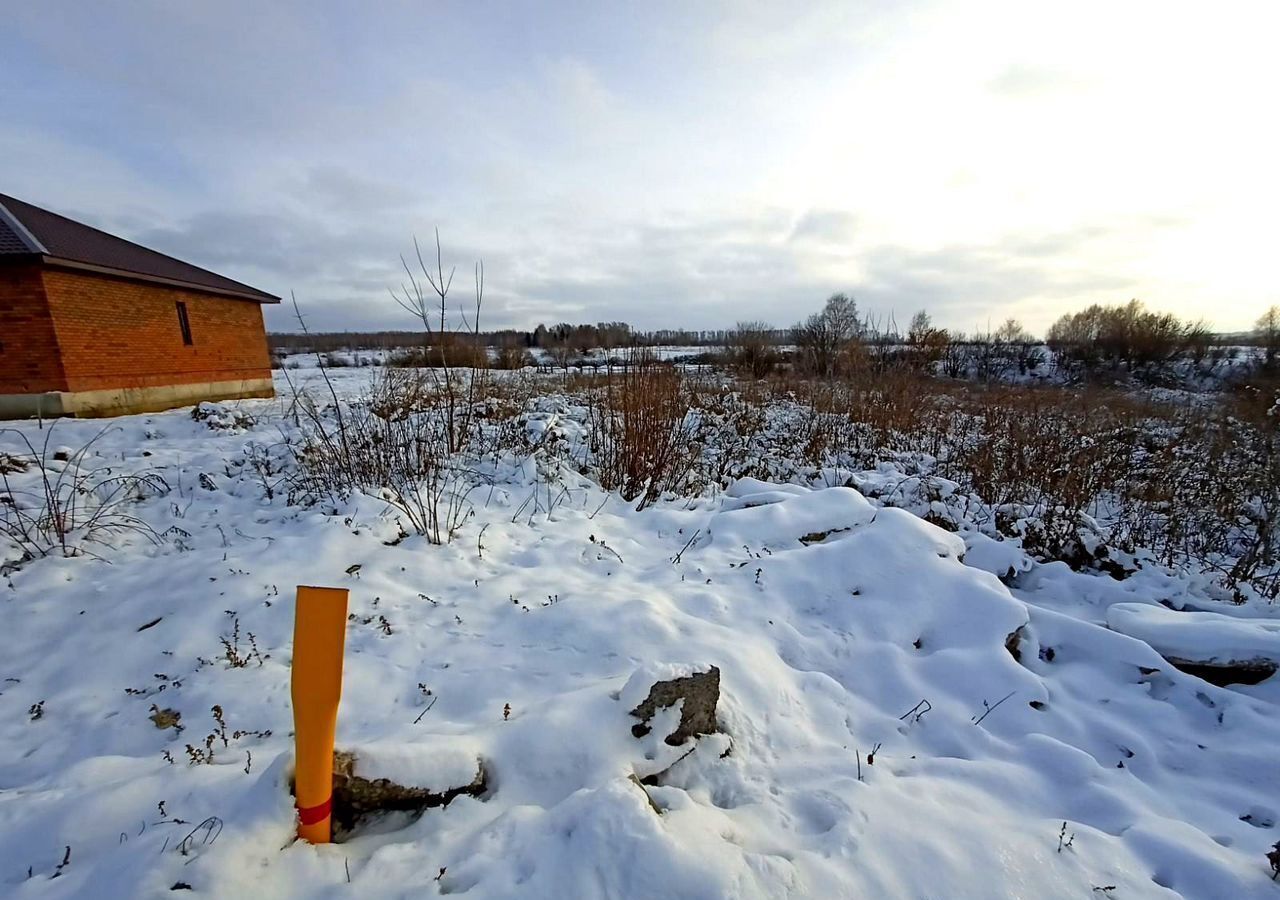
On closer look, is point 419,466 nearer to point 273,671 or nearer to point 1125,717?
point 273,671

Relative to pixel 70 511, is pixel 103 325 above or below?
above

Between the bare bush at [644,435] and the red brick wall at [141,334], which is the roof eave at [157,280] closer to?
the red brick wall at [141,334]

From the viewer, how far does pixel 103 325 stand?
11.9 m

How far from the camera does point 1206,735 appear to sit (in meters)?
2.54

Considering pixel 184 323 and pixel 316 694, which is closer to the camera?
pixel 316 694

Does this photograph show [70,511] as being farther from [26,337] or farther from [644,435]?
[26,337]

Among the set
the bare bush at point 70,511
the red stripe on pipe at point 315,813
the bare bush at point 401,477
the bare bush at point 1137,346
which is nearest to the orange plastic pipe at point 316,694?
the red stripe on pipe at point 315,813

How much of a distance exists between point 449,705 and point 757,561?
7.69ft

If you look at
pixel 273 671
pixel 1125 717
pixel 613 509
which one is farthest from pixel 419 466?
pixel 1125 717

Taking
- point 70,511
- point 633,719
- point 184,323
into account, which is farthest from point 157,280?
point 633,719

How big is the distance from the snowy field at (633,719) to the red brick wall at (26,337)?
416 inches

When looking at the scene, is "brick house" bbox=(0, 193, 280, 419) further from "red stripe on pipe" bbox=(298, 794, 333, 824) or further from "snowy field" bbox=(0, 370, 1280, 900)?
"red stripe on pipe" bbox=(298, 794, 333, 824)

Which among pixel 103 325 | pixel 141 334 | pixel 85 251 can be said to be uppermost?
pixel 85 251

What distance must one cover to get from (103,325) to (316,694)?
16.1 m
